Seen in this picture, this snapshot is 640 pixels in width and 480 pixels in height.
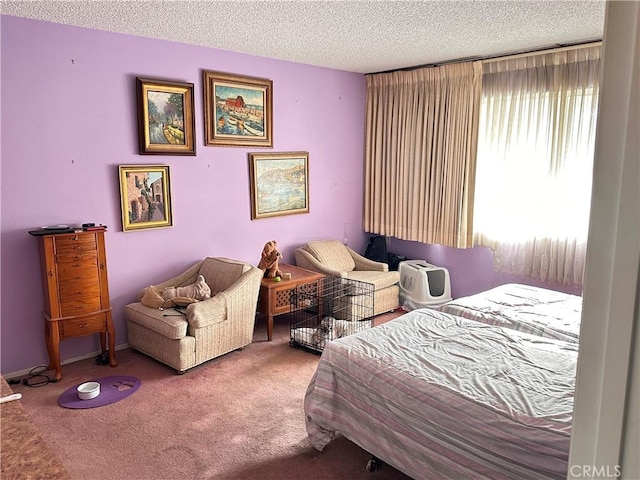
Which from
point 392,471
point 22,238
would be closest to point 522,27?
point 392,471

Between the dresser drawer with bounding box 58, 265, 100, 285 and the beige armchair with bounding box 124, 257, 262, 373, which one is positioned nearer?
the dresser drawer with bounding box 58, 265, 100, 285

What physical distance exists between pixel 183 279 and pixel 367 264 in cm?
210

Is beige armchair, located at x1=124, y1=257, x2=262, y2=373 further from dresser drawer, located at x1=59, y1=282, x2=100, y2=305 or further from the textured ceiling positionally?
the textured ceiling

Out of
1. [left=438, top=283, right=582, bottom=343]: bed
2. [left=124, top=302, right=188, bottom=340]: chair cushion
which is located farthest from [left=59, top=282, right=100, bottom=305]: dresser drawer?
[left=438, top=283, right=582, bottom=343]: bed

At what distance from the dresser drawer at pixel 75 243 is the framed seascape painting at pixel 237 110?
144 centimetres

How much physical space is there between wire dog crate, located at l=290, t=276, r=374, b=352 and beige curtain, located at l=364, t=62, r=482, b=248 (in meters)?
1.13

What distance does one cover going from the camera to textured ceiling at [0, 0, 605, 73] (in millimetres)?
3129

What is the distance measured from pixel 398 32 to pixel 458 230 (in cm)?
222

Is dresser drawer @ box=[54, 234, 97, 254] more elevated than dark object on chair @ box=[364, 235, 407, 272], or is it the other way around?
dresser drawer @ box=[54, 234, 97, 254]

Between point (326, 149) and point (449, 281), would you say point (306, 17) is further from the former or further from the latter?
point (449, 281)

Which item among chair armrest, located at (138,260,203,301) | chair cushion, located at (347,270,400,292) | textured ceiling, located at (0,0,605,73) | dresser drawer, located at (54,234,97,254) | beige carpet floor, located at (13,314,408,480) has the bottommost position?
beige carpet floor, located at (13,314,408,480)

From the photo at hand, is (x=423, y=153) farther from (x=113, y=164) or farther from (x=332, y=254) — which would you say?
(x=113, y=164)

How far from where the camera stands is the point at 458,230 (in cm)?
516

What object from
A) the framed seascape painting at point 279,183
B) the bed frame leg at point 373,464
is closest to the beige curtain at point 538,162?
the framed seascape painting at point 279,183
